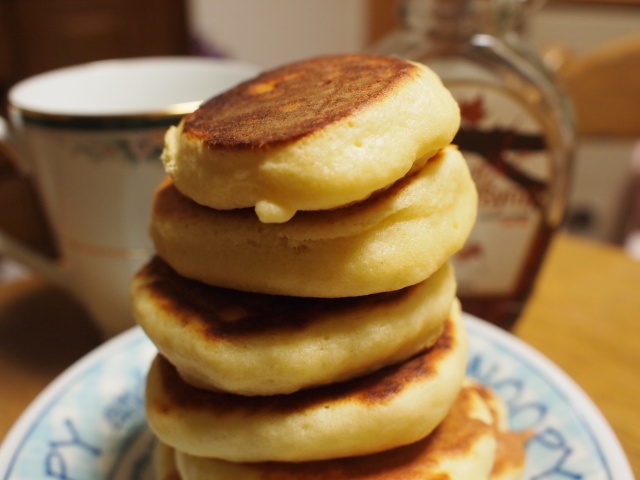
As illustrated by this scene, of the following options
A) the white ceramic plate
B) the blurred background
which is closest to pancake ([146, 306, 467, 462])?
the white ceramic plate

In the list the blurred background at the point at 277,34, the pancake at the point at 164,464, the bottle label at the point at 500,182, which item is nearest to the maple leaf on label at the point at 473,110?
the bottle label at the point at 500,182

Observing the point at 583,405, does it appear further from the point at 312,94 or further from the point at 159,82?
the point at 159,82

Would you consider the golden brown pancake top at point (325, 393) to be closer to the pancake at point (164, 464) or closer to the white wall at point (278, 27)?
the pancake at point (164, 464)

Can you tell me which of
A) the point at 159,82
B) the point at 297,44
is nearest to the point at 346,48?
the point at 297,44

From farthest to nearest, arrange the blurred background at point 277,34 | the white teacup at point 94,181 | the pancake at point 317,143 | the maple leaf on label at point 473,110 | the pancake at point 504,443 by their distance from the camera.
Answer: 1. the blurred background at point 277,34
2. the maple leaf on label at point 473,110
3. the white teacup at point 94,181
4. the pancake at point 504,443
5. the pancake at point 317,143

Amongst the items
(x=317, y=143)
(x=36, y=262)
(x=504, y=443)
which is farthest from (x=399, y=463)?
(x=36, y=262)

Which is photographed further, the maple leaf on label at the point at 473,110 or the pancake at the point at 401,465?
the maple leaf on label at the point at 473,110

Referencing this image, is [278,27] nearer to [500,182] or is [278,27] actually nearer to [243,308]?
[500,182]
